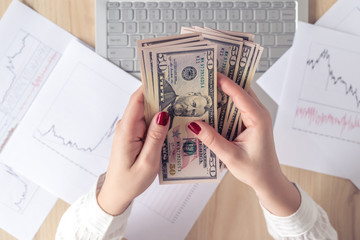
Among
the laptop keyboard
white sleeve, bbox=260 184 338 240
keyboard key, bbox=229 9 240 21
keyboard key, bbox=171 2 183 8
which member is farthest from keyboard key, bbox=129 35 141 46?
white sleeve, bbox=260 184 338 240

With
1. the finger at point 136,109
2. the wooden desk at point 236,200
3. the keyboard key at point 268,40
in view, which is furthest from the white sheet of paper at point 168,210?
the keyboard key at point 268,40

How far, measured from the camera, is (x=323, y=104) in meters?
0.73

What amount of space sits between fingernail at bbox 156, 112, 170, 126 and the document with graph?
0.96ft

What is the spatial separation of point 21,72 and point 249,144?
20.8 inches

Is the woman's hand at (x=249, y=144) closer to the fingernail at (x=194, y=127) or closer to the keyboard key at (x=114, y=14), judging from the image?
the fingernail at (x=194, y=127)

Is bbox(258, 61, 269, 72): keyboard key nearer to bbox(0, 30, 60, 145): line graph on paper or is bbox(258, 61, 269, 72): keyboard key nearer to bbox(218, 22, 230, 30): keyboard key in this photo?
bbox(218, 22, 230, 30): keyboard key

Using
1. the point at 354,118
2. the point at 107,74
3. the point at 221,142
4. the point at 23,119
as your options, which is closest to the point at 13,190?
the point at 23,119

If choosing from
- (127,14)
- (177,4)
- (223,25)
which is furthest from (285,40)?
(127,14)

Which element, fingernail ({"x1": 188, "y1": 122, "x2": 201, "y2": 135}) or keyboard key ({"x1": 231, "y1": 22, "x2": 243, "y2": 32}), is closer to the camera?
fingernail ({"x1": 188, "y1": 122, "x2": 201, "y2": 135})

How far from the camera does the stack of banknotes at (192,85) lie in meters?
0.57

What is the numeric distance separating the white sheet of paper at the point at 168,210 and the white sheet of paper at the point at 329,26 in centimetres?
25

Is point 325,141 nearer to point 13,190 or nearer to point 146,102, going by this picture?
point 146,102

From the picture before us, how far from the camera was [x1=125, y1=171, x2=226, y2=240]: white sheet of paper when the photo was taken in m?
0.74

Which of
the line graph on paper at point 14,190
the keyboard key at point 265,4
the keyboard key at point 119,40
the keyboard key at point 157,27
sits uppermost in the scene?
the keyboard key at point 265,4
